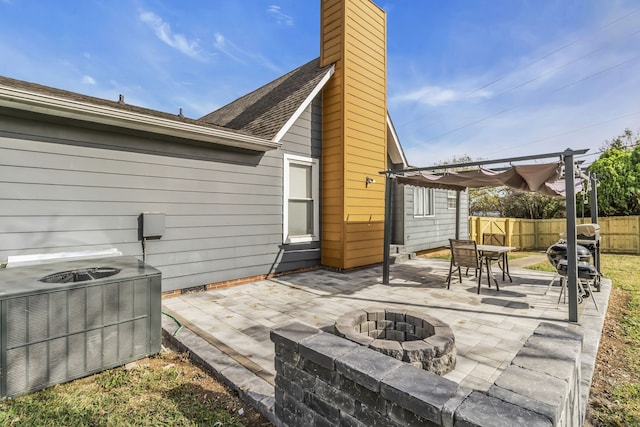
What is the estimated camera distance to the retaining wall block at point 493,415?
1049 millimetres

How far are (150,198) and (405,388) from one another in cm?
490

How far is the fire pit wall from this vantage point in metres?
1.15

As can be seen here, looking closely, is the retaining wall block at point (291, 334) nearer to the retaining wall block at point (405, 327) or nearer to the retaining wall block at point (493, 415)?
the retaining wall block at point (493, 415)

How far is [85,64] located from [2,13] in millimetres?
3899

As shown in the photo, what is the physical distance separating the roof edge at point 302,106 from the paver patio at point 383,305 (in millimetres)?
3093

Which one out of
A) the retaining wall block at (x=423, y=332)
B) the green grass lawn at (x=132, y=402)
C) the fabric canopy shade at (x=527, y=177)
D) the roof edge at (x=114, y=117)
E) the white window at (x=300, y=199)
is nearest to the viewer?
the green grass lawn at (x=132, y=402)

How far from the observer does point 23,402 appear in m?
2.33

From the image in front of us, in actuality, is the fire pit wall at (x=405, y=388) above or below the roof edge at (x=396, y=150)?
below

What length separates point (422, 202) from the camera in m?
11.0

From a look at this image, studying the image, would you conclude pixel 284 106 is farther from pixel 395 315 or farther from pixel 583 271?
pixel 583 271

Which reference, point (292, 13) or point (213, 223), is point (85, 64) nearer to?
point (292, 13)

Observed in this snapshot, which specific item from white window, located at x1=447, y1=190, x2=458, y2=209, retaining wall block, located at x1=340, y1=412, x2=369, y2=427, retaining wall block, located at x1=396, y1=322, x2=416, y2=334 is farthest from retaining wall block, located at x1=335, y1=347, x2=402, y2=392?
white window, located at x1=447, y1=190, x2=458, y2=209

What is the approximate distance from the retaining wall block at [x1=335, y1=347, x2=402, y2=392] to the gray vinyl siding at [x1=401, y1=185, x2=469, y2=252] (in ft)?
28.6

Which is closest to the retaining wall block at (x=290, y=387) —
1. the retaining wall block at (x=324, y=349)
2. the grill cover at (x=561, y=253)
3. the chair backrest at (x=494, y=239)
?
the retaining wall block at (x=324, y=349)
